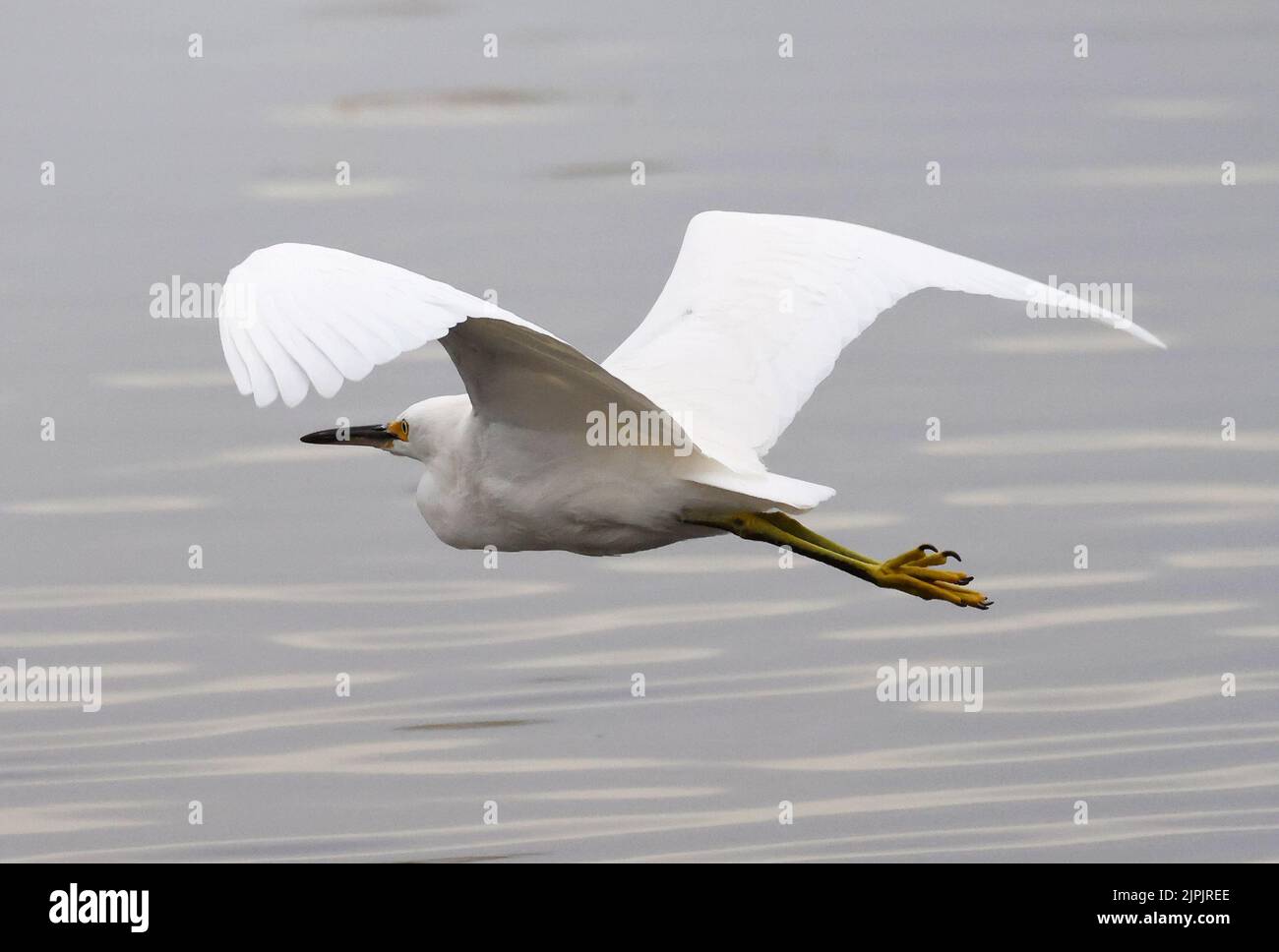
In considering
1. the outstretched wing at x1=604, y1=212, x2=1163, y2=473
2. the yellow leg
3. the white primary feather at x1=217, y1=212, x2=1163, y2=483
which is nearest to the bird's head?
the white primary feather at x1=217, y1=212, x2=1163, y2=483

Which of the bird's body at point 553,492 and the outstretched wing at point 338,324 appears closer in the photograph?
the outstretched wing at point 338,324

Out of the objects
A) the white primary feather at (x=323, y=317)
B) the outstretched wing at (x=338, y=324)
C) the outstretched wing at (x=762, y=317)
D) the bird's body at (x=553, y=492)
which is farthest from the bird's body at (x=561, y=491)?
the white primary feather at (x=323, y=317)

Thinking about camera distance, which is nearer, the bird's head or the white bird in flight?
the white bird in flight

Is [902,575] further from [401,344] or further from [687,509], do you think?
[401,344]

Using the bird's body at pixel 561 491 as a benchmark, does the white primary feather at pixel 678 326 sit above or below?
above

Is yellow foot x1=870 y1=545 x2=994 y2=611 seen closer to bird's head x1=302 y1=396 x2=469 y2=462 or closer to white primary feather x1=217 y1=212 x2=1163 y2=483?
white primary feather x1=217 y1=212 x2=1163 y2=483

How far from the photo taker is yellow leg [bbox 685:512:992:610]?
17.7 ft

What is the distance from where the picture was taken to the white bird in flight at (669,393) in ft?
15.8

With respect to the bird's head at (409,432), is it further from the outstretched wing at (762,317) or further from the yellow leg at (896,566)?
the yellow leg at (896,566)

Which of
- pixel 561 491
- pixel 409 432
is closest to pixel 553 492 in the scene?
pixel 561 491

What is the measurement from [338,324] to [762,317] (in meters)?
1.87

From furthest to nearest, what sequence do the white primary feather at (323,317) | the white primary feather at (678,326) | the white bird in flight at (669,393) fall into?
the white bird in flight at (669,393), the white primary feather at (678,326), the white primary feather at (323,317)

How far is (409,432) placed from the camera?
5.66m

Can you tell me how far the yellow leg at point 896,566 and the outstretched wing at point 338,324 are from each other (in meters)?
0.71
